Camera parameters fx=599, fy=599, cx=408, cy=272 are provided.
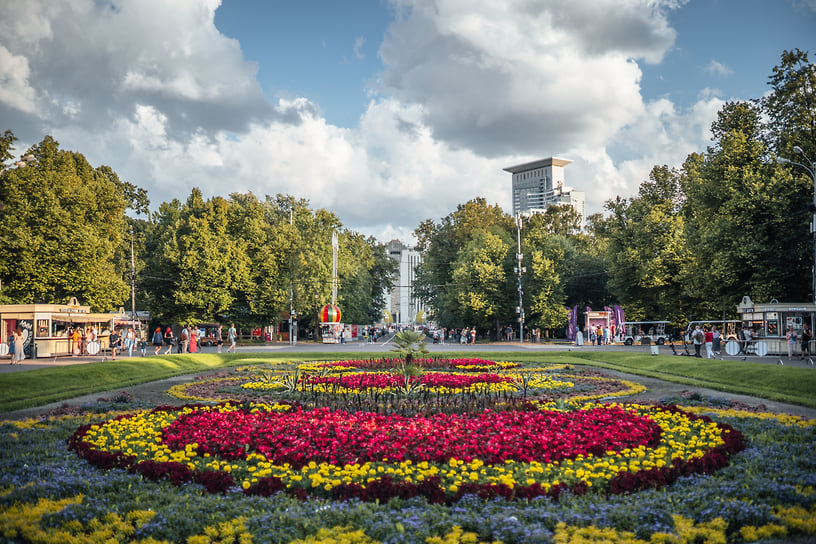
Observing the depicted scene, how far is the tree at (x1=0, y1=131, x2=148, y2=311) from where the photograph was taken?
4028 cm

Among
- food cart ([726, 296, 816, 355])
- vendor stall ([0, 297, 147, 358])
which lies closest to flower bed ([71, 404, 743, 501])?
food cart ([726, 296, 816, 355])

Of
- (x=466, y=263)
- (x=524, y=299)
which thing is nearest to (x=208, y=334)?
(x=466, y=263)

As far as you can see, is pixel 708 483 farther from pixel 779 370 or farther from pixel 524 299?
pixel 524 299

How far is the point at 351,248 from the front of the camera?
8175cm

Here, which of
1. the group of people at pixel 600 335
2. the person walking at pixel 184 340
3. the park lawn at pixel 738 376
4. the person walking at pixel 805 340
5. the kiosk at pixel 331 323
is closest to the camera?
the park lawn at pixel 738 376

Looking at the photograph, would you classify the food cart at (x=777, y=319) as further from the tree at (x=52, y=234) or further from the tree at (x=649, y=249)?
the tree at (x=52, y=234)

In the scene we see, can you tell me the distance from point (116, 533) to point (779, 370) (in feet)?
59.0

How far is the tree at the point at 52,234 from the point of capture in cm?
4028

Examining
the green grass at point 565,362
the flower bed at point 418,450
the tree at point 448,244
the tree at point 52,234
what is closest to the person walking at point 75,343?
the tree at point 52,234

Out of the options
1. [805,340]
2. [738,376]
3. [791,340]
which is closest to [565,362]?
[738,376]

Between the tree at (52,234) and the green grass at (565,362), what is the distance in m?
20.3

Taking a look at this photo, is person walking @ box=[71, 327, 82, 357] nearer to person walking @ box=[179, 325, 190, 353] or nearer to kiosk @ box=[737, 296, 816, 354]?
person walking @ box=[179, 325, 190, 353]

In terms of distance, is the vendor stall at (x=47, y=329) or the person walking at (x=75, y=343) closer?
the vendor stall at (x=47, y=329)

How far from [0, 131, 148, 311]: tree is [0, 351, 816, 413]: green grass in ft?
66.7
